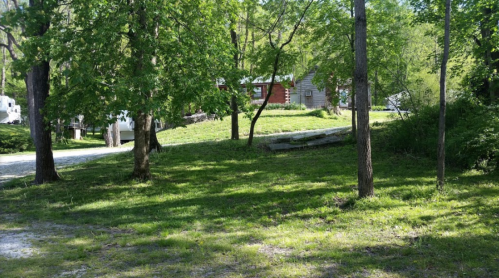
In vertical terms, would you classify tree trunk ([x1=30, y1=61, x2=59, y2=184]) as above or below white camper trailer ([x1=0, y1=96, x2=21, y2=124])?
below

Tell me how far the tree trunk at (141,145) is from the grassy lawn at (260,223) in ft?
1.20

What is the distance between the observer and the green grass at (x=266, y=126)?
20.6m

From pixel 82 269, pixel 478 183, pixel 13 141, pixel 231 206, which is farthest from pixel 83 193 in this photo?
pixel 13 141

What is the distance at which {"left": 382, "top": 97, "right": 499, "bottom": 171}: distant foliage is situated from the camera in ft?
29.8

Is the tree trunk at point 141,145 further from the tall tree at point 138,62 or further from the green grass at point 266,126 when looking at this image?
the green grass at point 266,126

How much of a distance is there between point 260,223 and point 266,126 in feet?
50.7

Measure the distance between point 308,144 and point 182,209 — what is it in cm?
816

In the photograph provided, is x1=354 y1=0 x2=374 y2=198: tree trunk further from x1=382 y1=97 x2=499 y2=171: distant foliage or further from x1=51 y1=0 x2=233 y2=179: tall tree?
x1=382 y1=97 x2=499 y2=171: distant foliage

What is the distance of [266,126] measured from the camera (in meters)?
21.7

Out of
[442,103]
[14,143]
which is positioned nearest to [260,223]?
[442,103]

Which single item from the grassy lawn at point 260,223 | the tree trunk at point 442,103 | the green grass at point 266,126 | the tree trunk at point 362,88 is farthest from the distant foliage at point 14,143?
the tree trunk at point 442,103

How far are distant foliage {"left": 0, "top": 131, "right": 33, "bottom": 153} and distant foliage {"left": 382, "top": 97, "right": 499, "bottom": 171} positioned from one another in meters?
21.1

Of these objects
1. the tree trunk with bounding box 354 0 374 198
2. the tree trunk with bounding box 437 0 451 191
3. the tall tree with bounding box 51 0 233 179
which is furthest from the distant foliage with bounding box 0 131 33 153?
the tree trunk with bounding box 437 0 451 191

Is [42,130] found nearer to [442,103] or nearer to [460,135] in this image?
[442,103]
